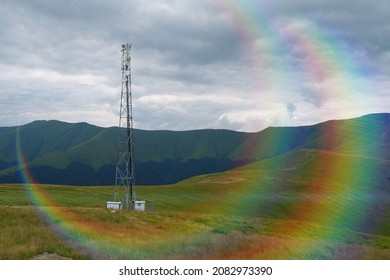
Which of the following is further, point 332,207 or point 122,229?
point 332,207

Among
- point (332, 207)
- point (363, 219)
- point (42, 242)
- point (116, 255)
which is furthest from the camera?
point (332, 207)

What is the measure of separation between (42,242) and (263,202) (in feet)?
245

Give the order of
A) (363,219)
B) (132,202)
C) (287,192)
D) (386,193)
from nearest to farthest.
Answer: (132,202) < (363,219) < (287,192) < (386,193)

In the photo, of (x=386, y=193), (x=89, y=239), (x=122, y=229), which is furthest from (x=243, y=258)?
(x=386, y=193)

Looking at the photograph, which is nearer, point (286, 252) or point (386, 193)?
point (286, 252)

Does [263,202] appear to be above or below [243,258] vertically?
below

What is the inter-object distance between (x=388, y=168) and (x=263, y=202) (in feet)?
287

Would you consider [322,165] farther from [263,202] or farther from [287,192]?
[263,202]

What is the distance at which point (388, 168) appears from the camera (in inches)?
Result: 6255
